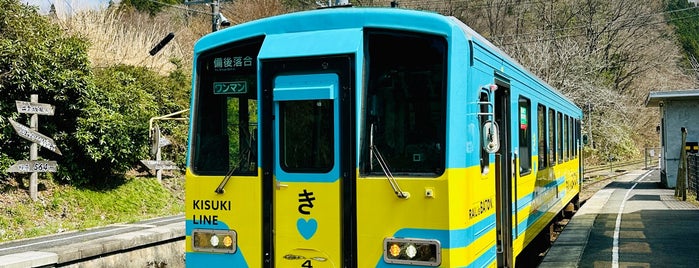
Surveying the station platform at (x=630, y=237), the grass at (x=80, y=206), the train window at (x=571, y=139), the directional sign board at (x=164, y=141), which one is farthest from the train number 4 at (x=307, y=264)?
the directional sign board at (x=164, y=141)

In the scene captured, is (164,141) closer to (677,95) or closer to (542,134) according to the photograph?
(542,134)

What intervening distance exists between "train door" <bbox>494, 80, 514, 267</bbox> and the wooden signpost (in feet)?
34.4

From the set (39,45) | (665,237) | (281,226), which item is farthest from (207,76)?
(39,45)

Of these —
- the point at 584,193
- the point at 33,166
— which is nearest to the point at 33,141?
the point at 33,166

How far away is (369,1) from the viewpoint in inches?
1501

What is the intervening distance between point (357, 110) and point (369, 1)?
113ft

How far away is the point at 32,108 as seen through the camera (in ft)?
42.8

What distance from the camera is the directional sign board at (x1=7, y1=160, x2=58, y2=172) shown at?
12921 mm

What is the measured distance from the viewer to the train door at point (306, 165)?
4605 mm

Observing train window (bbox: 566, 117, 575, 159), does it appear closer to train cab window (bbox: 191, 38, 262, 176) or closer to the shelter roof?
train cab window (bbox: 191, 38, 262, 176)

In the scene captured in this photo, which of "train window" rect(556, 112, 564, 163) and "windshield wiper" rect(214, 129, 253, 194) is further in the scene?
"train window" rect(556, 112, 564, 163)

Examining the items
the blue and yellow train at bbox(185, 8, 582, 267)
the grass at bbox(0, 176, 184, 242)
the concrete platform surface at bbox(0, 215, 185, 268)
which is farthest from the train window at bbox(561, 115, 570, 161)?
the grass at bbox(0, 176, 184, 242)

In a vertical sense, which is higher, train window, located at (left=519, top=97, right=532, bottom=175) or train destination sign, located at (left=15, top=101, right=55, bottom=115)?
train destination sign, located at (left=15, top=101, right=55, bottom=115)

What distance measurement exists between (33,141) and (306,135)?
10.7m
